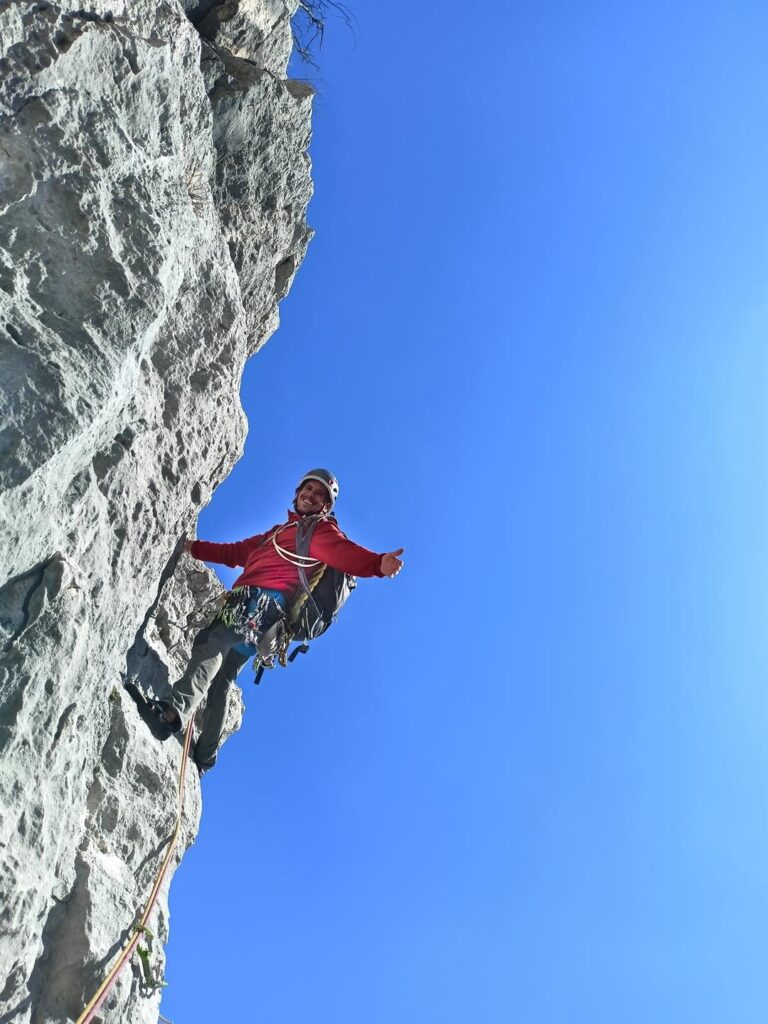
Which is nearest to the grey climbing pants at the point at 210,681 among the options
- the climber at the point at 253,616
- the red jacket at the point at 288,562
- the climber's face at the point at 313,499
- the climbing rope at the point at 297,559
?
the climber at the point at 253,616

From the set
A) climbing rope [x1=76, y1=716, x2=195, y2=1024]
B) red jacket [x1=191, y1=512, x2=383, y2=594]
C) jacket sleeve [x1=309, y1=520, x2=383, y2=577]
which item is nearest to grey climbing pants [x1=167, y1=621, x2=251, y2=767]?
climbing rope [x1=76, y1=716, x2=195, y2=1024]

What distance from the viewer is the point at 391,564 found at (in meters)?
5.79

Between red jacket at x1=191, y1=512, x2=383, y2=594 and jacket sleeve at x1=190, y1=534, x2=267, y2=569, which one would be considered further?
jacket sleeve at x1=190, y1=534, x2=267, y2=569

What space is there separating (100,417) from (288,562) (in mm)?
2598

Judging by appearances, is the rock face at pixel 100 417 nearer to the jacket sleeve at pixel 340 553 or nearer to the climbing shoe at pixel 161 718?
the climbing shoe at pixel 161 718

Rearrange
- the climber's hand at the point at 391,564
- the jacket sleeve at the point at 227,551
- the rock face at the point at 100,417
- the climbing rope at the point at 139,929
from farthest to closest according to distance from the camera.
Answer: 1. the jacket sleeve at the point at 227,551
2. the climber's hand at the point at 391,564
3. the climbing rope at the point at 139,929
4. the rock face at the point at 100,417

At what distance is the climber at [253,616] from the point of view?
580 cm

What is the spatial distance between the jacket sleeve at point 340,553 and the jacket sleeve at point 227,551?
810 mm

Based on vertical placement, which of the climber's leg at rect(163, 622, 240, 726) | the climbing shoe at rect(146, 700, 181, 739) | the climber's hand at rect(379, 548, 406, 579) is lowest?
the climbing shoe at rect(146, 700, 181, 739)

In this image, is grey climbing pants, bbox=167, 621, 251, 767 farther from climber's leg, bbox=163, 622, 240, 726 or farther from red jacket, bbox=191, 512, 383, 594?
red jacket, bbox=191, 512, 383, 594

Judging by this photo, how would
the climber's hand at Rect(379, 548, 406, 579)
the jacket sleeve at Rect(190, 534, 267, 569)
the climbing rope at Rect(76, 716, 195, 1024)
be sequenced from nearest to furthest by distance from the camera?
the climbing rope at Rect(76, 716, 195, 1024), the climber's hand at Rect(379, 548, 406, 579), the jacket sleeve at Rect(190, 534, 267, 569)

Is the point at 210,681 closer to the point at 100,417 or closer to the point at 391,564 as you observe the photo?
the point at 391,564

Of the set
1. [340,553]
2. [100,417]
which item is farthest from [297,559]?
[100,417]

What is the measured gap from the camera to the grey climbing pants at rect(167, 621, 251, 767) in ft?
Answer: 18.9
